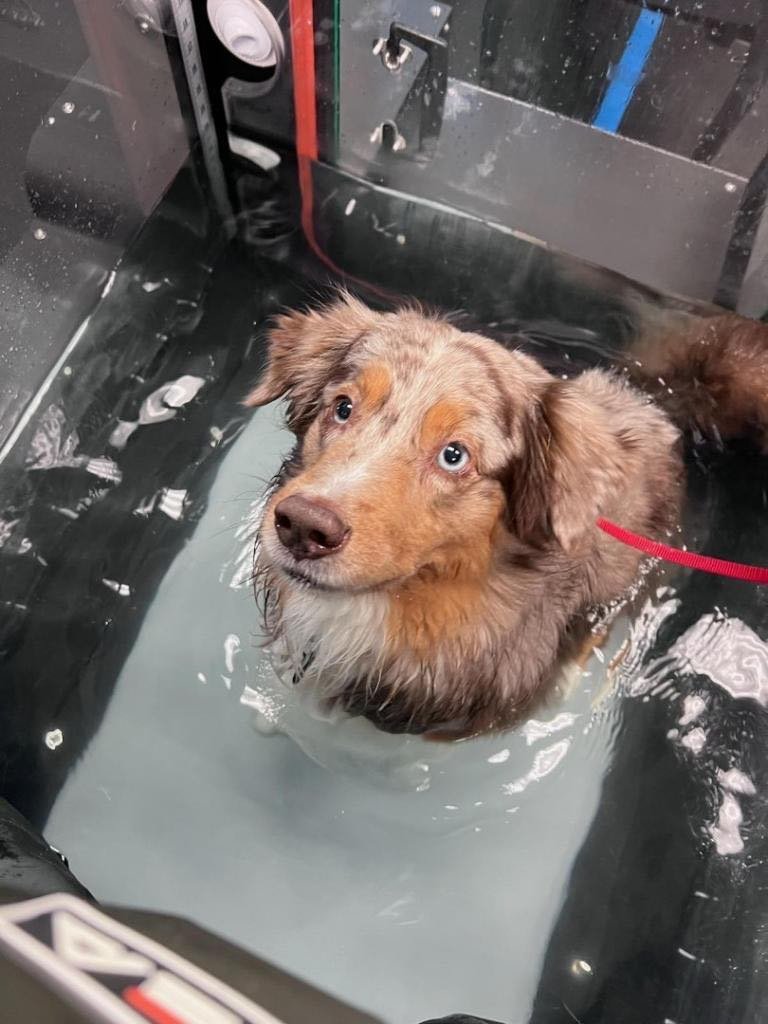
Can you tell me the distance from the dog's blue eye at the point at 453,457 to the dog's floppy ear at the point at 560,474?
0.15 meters

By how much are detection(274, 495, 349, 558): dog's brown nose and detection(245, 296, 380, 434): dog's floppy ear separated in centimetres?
58

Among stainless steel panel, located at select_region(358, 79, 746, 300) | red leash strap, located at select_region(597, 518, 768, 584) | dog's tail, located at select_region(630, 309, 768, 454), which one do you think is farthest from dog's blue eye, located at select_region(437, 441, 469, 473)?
stainless steel panel, located at select_region(358, 79, 746, 300)

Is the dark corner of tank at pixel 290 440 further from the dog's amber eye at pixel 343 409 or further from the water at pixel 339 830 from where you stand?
the dog's amber eye at pixel 343 409

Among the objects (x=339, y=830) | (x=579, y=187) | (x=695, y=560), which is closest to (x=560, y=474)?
(x=695, y=560)

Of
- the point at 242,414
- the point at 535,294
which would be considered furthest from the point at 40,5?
the point at 535,294

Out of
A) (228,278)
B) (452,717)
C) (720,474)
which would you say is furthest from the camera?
(228,278)

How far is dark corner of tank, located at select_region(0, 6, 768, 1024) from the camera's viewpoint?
7.97ft

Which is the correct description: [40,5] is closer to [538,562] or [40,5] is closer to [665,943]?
[538,562]

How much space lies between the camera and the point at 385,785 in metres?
2.56

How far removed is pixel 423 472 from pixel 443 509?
0.10m

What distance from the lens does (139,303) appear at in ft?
10.5

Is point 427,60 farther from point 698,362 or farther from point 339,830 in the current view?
point 339,830

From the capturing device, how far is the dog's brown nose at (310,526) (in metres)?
1.57

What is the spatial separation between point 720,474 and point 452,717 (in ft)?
4.49
